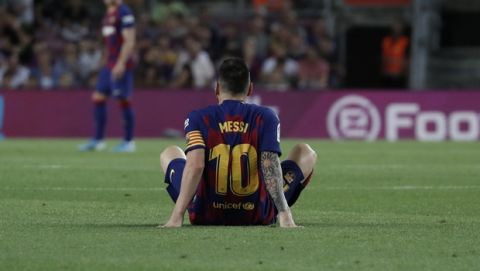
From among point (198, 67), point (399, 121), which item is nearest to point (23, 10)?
point (198, 67)

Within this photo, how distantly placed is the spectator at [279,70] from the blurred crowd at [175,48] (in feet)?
0.06

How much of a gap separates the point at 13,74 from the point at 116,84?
24.5 feet

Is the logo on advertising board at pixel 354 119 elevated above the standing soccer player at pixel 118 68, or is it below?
below

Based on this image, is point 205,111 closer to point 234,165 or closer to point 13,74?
point 234,165

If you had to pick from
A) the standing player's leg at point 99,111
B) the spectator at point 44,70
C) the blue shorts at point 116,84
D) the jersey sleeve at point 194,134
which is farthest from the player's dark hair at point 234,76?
the spectator at point 44,70

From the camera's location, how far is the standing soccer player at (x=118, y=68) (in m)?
20.1

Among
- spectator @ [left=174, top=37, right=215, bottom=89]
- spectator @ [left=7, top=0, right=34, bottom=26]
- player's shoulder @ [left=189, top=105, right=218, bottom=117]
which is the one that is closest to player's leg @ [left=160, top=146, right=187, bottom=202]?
player's shoulder @ [left=189, top=105, right=218, bottom=117]

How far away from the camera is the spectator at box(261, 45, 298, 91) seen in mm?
26969

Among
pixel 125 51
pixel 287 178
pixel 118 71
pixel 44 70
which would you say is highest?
pixel 287 178

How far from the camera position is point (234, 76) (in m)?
8.97

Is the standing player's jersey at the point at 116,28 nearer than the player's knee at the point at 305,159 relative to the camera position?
No

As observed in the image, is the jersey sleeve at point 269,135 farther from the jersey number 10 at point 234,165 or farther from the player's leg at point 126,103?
the player's leg at point 126,103

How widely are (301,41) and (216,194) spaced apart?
63.1 feet

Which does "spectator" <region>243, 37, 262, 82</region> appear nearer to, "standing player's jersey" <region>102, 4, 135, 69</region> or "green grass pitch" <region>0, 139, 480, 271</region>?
"standing player's jersey" <region>102, 4, 135, 69</region>
